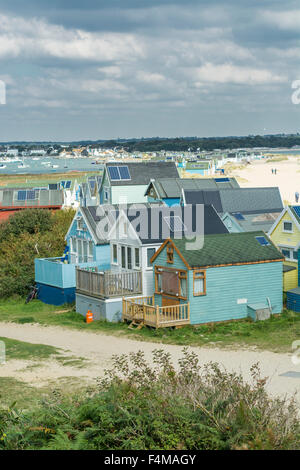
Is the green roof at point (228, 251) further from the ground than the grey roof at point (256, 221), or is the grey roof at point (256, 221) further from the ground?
the grey roof at point (256, 221)

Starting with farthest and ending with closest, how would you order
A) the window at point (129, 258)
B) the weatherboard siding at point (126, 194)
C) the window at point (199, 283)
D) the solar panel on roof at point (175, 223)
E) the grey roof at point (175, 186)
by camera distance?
the weatherboard siding at point (126, 194) → the grey roof at point (175, 186) → the window at point (129, 258) → the solar panel on roof at point (175, 223) → the window at point (199, 283)

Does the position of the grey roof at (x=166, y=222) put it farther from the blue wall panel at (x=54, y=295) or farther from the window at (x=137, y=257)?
the blue wall panel at (x=54, y=295)

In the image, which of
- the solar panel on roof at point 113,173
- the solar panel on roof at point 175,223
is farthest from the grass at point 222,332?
the solar panel on roof at point 113,173

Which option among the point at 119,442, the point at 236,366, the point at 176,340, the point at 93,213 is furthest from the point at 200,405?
the point at 93,213

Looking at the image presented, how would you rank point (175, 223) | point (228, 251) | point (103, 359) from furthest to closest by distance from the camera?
point (175, 223)
point (228, 251)
point (103, 359)

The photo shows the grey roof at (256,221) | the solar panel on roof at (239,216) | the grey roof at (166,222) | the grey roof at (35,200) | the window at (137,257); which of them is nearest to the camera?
the grey roof at (166,222)

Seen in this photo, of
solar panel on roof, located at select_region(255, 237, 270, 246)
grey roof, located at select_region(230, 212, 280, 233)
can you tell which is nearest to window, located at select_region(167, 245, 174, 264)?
solar panel on roof, located at select_region(255, 237, 270, 246)

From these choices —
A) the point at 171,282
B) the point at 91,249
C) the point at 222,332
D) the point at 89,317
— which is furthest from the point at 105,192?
the point at 222,332

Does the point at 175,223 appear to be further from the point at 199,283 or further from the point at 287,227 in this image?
the point at 287,227

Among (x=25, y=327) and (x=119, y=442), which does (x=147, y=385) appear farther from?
(x=25, y=327)
